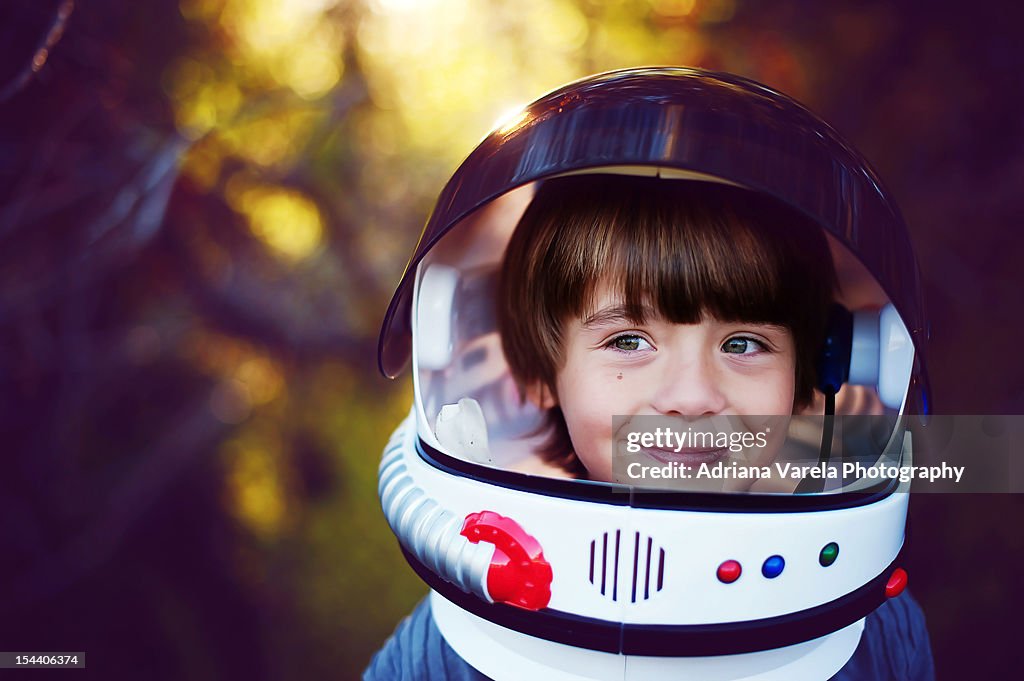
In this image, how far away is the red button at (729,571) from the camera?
75cm

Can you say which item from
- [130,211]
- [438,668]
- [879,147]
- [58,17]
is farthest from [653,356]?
[130,211]

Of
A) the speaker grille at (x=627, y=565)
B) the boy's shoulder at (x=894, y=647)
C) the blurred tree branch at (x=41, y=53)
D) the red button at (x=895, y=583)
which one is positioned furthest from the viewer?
the blurred tree branch at (x=41, y=53)

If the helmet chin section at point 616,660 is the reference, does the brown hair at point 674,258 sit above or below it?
above

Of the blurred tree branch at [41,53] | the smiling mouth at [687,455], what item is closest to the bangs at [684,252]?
the smiling mouth at [687,455]

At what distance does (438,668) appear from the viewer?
0.95 m

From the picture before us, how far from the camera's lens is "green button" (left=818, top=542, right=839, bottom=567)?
0.78m

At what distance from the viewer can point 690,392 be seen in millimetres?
881

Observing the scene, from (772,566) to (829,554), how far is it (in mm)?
68

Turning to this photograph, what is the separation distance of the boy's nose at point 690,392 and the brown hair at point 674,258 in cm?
6

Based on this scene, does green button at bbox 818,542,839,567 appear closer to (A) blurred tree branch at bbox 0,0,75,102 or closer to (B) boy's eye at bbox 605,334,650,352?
(B) boy's eye at bbox 605,334,650,352

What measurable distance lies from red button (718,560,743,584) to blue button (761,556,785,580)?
2cm

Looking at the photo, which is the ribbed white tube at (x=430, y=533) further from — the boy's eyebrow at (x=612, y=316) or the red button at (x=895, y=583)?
the red button at (x=895, y=583)

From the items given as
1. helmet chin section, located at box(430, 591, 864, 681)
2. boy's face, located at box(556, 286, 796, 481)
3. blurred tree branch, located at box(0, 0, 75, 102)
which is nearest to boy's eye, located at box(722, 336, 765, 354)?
boy's face, located at box(556, 286, 796, 481)

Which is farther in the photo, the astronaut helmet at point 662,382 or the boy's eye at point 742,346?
the boy's eye at point 742,346
